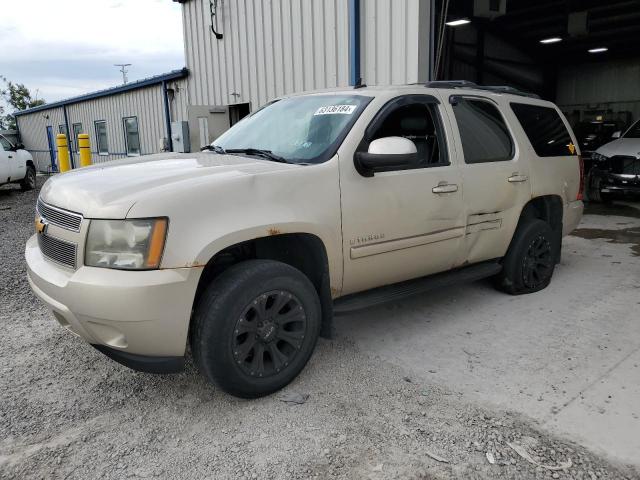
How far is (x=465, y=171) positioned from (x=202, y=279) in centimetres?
217

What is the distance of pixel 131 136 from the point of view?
1670cm

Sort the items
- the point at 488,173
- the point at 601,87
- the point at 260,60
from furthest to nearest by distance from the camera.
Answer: the point at 601,87 → the point at 260,60 → the point at 488,173

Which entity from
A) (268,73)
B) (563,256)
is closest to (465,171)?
(563,256)

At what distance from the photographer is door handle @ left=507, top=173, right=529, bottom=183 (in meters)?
4.38

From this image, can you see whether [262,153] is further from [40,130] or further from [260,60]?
[40,130]

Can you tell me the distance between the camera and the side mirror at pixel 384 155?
126 inches

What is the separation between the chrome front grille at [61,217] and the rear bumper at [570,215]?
4.40 metres

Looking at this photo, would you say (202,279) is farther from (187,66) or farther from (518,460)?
(187,66)

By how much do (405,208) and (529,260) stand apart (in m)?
1.88

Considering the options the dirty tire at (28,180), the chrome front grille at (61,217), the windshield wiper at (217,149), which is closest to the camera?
the chrome front grille at (61,217)

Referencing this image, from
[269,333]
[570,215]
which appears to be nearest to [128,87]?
[570,215]

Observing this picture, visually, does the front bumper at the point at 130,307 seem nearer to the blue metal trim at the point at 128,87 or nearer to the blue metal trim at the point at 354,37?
the blue metal trim at the point at 354,37

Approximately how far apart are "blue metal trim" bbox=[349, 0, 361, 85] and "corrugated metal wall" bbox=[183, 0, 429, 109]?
4.0 inches

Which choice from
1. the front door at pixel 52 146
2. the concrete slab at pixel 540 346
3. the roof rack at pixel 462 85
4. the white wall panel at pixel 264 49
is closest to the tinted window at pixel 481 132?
the roof rack at pixel 462 85
